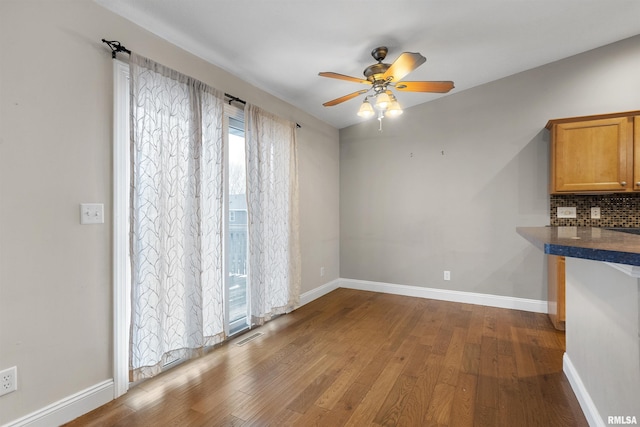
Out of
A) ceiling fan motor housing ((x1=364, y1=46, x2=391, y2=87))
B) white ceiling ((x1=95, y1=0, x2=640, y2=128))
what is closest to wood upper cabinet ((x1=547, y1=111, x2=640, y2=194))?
white ceiling ((x1=95, y1=0, x2=640, y2=128))

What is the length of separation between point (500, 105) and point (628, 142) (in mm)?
1320

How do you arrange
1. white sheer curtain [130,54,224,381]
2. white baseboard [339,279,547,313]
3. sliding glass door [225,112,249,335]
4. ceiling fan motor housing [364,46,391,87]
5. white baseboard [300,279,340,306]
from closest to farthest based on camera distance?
1. white sheer curtain [130,54,224,381]
2. ceiling fan motor housing [364,46,391,87]
3. sliding glass door [225,112,249,335]
4. white baseboard [339,279,547,313]
5. white baseboard [300,279,340,306]

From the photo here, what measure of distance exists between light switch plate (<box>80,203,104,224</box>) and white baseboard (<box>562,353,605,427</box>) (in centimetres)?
308

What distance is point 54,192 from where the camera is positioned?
167cm

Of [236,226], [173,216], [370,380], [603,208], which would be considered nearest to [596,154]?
[603,208]

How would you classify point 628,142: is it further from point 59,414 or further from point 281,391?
point 59,414

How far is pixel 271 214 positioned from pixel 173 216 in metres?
1.21

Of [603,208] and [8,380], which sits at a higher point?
[603,208]

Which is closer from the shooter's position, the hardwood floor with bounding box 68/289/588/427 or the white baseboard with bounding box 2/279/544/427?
the white baseboard with bounding box 2/279/544/427

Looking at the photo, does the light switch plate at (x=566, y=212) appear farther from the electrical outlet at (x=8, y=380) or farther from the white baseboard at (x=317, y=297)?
the electrical outlet at (x=8, y=380)

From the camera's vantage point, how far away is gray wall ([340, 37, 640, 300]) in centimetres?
341

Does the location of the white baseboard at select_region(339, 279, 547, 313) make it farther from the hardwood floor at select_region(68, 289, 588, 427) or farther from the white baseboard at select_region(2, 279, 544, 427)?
the hardwood floor at select_region(68, 289, 588, 427)

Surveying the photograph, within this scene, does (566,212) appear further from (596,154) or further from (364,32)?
(364,32)

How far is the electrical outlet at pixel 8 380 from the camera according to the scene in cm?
147
